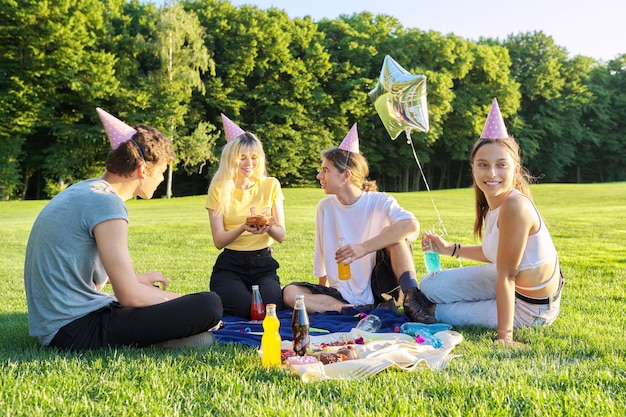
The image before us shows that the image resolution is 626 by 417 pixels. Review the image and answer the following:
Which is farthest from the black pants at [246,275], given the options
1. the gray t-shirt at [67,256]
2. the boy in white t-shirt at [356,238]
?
the gray t-shirt at [67,256]

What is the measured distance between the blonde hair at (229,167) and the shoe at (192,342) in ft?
5.85

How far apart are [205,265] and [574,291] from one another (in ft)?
17.1

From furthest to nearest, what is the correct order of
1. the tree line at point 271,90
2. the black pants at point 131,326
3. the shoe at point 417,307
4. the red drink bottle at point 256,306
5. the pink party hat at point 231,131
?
the tree line at point 271,90 → the pink party hat at point 231,131 → the red drink bottle at point 256,306 → the shoe at point 417,307 → the black pants at point 131,326

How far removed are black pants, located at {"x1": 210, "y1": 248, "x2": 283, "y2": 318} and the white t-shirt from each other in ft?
1.47

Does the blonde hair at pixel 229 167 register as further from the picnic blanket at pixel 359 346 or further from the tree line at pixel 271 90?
the tree line at pixel 271 90

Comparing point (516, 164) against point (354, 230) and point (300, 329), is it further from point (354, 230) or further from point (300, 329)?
point (300, 329)

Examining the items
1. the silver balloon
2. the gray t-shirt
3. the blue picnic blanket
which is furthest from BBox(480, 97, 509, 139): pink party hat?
the gray t-shirt

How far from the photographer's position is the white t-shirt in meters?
5.30

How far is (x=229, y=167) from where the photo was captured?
219 inches

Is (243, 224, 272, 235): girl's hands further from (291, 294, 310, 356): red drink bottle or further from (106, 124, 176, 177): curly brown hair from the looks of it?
(291, 294, 310, 356): red drink bottle

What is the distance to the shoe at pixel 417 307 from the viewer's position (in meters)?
4.66

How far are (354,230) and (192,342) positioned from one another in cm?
209

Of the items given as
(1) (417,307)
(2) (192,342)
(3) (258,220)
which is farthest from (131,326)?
(1) (417,307)

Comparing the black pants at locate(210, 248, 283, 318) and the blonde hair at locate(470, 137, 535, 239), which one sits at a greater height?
the blonde hair at locate(470, 137, 535, 239)
